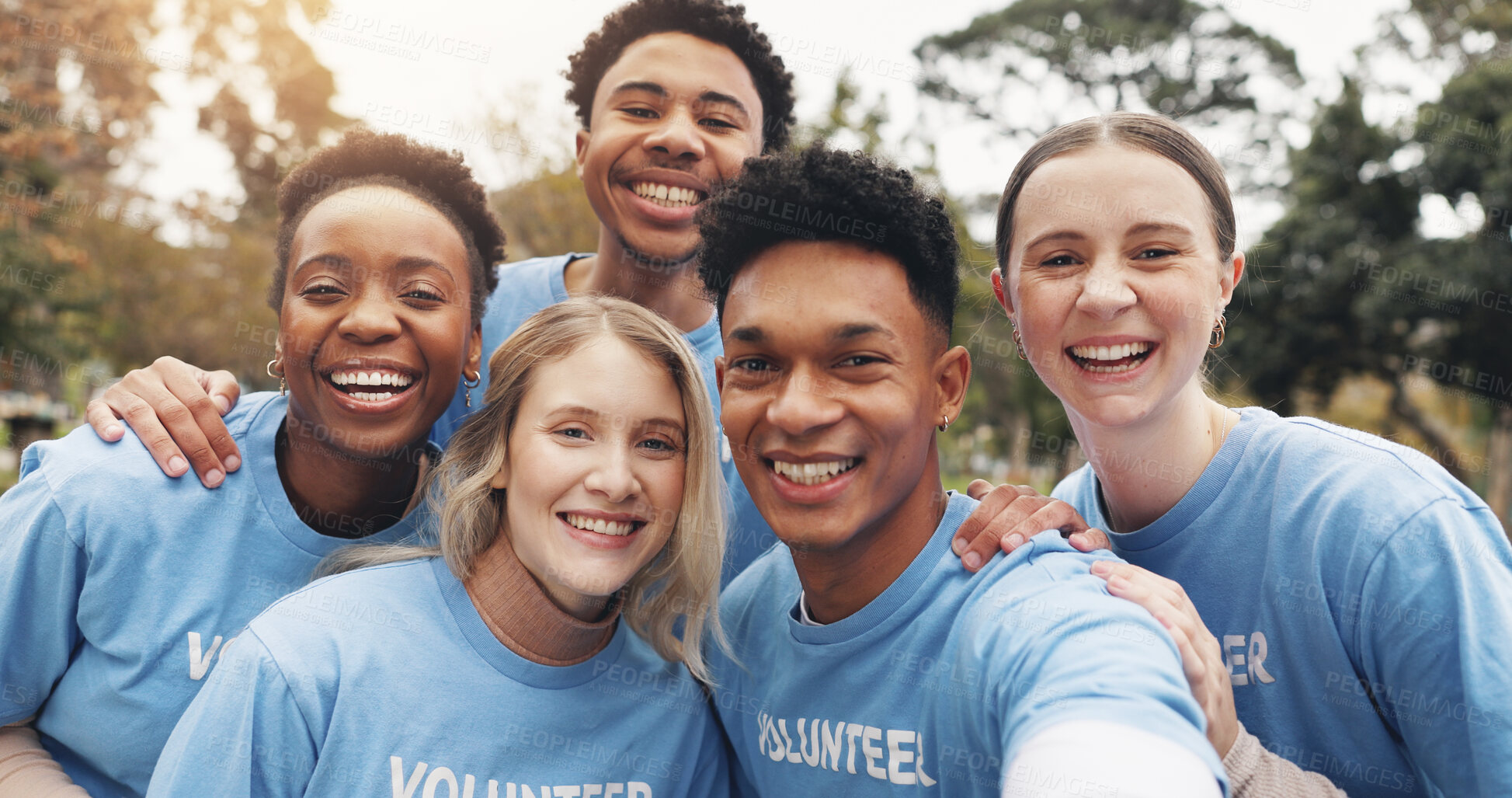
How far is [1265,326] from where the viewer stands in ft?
61.8

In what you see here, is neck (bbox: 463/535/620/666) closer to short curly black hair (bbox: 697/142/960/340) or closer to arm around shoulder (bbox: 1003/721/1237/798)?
short curly black hair (bbox: 697/142/960/340)

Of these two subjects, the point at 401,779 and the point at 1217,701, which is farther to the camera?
the point at 401,779

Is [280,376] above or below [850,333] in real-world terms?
below

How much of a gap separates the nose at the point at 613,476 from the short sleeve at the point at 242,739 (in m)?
0.91

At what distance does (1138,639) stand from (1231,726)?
49 centimetres

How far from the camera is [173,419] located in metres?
3.16

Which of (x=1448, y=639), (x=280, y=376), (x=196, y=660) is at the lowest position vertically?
(x=196, y=660)

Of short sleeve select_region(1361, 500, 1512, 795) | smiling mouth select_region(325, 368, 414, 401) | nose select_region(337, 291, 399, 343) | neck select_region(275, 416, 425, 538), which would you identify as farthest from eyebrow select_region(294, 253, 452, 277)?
short sleeve select_region(1361, 500, 1512, 795)

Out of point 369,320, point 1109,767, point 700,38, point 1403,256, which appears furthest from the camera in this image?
point 1403,256

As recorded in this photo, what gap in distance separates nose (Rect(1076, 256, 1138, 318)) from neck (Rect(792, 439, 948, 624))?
1.90 feet

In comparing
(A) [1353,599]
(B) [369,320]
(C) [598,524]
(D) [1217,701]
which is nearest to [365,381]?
(B) [369,320]

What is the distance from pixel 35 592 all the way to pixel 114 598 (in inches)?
8.5

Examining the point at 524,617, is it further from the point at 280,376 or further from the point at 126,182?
the point at 126,182

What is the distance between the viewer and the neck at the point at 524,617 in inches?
110
